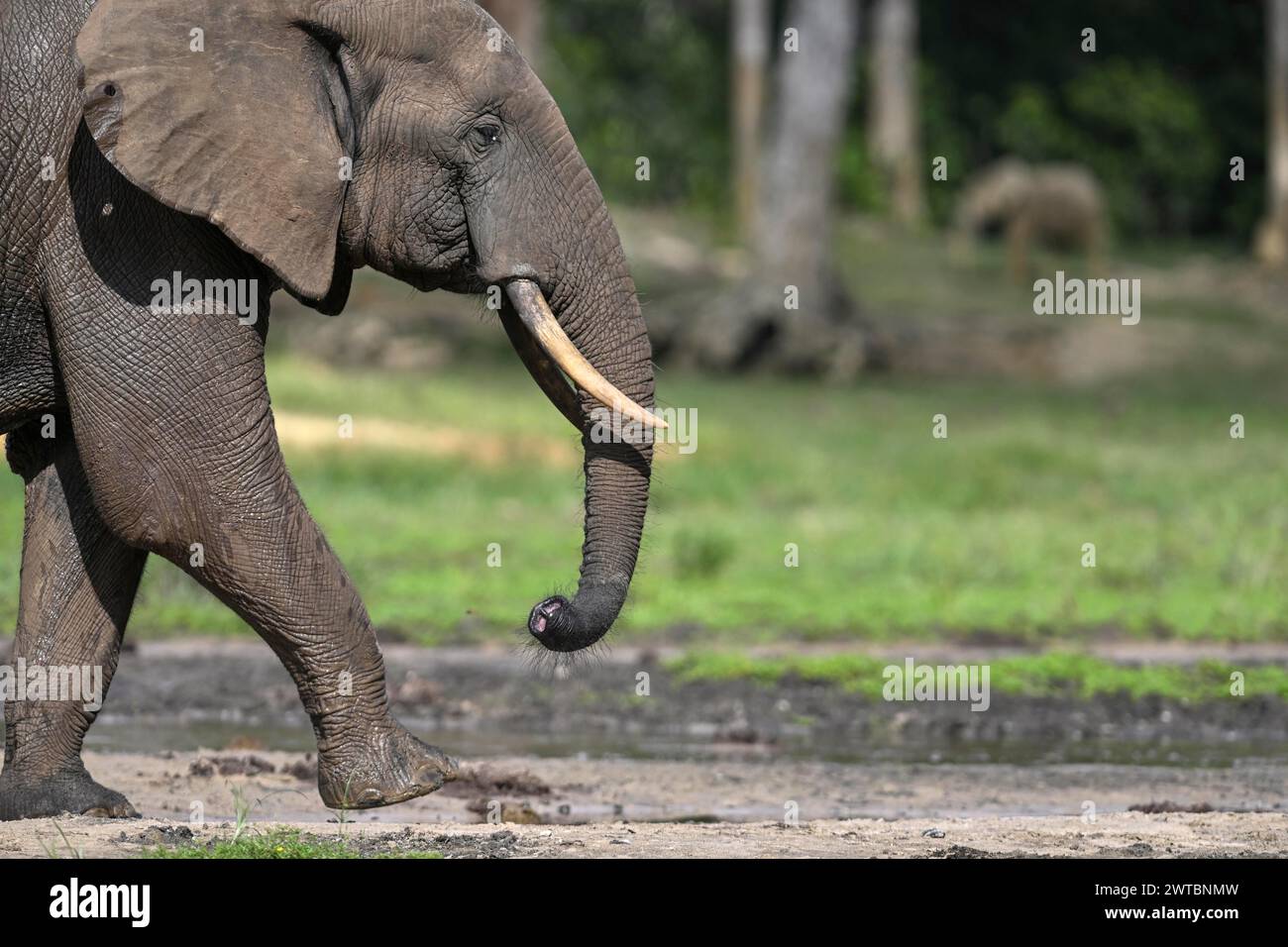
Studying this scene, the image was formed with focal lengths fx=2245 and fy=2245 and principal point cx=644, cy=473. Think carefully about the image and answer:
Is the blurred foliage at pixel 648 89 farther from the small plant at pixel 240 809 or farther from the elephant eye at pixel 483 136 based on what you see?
the elephant eye at pixel 483 136

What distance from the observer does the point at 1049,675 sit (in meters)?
10.5

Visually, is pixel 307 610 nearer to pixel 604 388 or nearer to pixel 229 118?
pixel 604 388

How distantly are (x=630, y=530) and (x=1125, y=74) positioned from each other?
2870cm

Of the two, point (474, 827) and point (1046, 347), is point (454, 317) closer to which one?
point (1046, 347)

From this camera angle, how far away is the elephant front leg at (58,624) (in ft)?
22.6

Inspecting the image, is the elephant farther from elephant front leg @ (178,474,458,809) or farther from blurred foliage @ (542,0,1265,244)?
blurred foliage @ (542,0,1265,244)

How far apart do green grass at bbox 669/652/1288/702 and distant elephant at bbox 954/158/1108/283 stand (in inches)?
642


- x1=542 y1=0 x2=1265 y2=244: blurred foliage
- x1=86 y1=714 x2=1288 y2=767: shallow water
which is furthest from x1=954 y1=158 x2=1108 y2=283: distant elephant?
x1=86 y1=714 x2=1288 y2=767: shallow water

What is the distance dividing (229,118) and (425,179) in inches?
22.9

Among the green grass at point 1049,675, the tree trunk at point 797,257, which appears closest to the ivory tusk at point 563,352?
the green grass at point 1049,675

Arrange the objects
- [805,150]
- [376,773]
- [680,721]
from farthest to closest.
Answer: [805,150] < [680,721] < [376,773]

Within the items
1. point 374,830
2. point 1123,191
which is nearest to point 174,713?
point 374,830

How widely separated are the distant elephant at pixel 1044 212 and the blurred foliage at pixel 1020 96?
3.93 meters

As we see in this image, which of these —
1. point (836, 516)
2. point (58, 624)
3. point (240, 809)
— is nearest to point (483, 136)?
point (58, 624)
